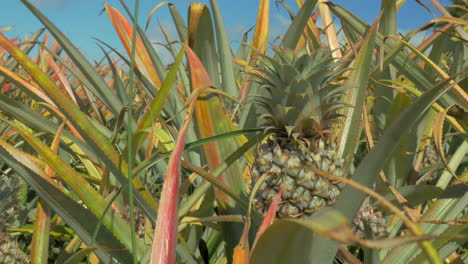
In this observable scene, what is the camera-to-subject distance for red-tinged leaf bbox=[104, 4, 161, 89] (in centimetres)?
147

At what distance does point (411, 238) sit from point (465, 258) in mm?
755

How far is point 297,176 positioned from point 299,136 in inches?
2.9

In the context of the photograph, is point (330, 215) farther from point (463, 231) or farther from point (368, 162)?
point (463, 231)

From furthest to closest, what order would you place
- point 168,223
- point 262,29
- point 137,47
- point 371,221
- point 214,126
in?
point 262,29 < point 137,47 < point 371,221 < point 214,126 < point 168,223

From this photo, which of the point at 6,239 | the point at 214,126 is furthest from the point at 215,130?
the point at 6,239

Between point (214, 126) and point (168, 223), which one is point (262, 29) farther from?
point (168, 223)

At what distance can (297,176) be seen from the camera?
32.6 inches

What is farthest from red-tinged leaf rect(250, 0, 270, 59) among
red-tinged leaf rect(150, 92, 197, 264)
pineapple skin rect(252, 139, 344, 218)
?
red-tinged leaf rect(150, 92, 197, 264)

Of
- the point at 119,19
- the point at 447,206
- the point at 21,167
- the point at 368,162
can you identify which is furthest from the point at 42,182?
the point at 119,19

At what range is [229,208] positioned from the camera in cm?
97

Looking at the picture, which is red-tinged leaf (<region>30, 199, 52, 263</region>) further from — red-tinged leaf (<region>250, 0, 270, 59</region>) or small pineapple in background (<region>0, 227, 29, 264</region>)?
red-tinged leaf (<region>250, 0, 270, 59</region>)

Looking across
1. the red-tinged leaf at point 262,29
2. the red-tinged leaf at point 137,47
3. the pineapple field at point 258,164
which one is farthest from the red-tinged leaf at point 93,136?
the red-tinged leaf at point 262,29

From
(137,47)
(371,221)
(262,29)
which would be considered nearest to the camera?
(371,221)

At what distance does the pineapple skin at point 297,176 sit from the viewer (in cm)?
82
